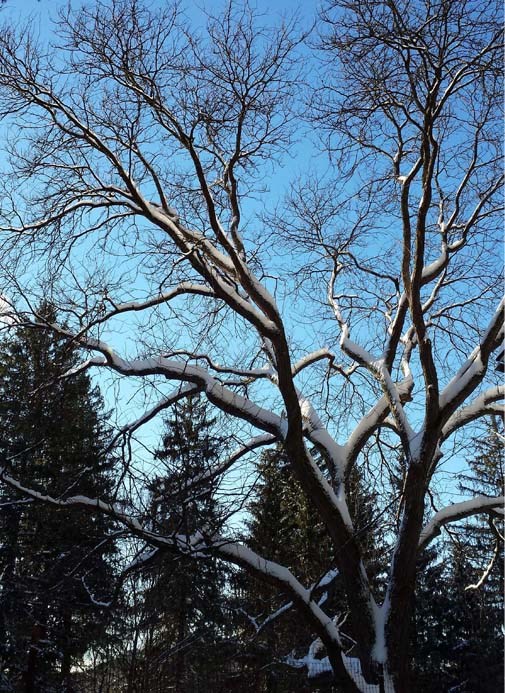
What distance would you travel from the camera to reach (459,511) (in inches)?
326

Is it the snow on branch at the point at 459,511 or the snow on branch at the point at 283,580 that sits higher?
the snow on branch at the point at 459,511

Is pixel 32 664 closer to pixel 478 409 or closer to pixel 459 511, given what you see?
pixel 459 511

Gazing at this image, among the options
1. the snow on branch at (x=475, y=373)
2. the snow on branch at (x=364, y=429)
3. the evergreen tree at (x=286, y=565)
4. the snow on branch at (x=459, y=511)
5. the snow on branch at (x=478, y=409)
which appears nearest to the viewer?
the snow on branch at (x=475, y=373)

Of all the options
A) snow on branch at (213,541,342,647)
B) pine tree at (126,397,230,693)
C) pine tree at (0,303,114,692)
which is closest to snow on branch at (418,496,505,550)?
snow on branch at (213,541,342,647)

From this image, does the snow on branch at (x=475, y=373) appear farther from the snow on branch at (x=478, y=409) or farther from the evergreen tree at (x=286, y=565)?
the evergreen tree at (x=286, y=565)

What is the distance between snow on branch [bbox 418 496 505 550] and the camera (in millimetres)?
8250

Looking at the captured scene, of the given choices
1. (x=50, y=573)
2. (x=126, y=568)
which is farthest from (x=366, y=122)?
(x=50, y=573)

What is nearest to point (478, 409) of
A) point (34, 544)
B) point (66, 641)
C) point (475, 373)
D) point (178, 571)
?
point (475, 373)

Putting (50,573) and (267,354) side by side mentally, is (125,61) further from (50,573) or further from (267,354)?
(50,573)

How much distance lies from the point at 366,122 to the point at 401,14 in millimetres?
1758

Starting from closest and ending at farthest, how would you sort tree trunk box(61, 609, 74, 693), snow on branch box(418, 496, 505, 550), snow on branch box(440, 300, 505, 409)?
snow on branch box(440, 300, 505, 409)
snow on branch box(418, 496, 505, 550)
tree trunk box(61, 609, 74, 693)

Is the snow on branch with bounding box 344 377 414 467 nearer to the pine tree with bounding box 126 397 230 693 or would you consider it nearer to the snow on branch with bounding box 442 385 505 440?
the snow on branch with bounding box 442 385 505 440

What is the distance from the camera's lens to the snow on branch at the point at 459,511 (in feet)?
27.1

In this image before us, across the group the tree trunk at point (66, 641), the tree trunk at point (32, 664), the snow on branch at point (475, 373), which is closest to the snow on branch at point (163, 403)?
the snow on branch at point (475, 373)
